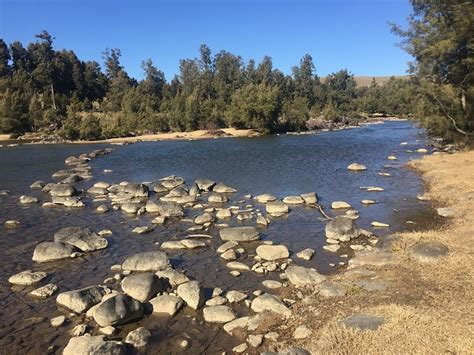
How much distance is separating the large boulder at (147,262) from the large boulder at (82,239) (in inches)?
95.9

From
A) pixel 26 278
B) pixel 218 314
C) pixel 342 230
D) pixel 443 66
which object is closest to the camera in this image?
pixel 218 314

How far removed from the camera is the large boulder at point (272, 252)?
13.6 m

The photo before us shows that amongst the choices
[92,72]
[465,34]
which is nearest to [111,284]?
[465,34]

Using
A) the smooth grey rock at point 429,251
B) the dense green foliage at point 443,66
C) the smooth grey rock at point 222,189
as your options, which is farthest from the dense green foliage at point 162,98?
the smooth grey rock at point 429,251

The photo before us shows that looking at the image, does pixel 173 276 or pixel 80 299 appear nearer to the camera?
pixel 80 299

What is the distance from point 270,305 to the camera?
982 centimetres

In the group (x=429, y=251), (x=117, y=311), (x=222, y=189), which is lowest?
(x=222, y=189)

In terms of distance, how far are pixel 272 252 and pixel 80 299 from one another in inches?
244

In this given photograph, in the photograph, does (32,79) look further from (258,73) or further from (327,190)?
(327,190)

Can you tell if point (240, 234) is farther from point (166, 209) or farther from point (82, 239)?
point (82, 239)

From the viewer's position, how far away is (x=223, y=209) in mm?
20172

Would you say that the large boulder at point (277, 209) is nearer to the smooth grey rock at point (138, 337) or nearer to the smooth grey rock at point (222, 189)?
the smooth grey rock at point (222, 189)

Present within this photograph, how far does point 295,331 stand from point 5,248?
12.3 meters

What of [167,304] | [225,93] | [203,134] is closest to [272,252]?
[167,304]
